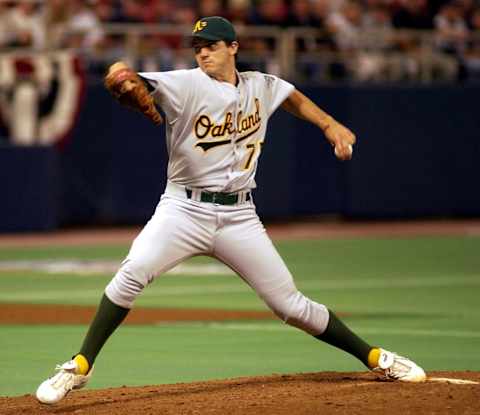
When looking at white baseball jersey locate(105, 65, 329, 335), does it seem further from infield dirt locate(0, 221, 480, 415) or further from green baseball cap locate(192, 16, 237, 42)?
infield dirt locate(0, 221, 480, 415)

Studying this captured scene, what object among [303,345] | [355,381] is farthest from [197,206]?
[303,345]

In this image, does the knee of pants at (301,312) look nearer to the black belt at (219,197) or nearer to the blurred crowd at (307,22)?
the black belt at (219,197)

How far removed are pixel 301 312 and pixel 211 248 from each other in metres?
0.63

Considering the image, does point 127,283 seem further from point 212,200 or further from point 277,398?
point 277,398

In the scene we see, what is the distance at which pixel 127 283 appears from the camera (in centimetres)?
702

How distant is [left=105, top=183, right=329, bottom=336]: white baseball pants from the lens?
7.08 m

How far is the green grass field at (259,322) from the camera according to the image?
886cm

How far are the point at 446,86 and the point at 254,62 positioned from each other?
14.4ft

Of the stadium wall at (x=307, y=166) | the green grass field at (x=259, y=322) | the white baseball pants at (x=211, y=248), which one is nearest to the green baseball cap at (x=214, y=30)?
the white baseball pants at (x=211, y=248)

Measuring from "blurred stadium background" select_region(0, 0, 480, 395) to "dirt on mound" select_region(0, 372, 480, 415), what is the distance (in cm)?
412

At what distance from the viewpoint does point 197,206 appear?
7.28m

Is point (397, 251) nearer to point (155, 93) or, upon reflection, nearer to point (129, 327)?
point (129, 327)

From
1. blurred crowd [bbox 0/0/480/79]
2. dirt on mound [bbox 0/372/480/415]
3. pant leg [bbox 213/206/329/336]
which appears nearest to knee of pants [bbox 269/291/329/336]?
pant leg [bbox 213/206/329/336]

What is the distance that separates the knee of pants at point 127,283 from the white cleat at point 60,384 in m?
0.41
